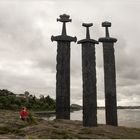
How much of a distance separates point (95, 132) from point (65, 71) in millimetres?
5064

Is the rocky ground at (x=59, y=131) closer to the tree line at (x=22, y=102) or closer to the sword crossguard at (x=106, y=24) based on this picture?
the sword crossguard at (x=106, y=24)

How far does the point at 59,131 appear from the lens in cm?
1775

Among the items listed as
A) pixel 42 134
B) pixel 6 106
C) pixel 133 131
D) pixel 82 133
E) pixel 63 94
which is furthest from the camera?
pixel 6 106

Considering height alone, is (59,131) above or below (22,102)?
below

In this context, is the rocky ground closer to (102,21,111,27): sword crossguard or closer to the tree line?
(102,21,111,27): sword crossguard

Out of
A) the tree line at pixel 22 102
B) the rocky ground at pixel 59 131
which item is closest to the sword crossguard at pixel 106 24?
the rocky ground at pixel 59 131

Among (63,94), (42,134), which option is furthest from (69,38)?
(42,134)

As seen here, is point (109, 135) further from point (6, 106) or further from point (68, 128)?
point (6, 106)

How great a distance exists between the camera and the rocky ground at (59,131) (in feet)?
56.2

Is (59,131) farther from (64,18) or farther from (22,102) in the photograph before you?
(22,102)

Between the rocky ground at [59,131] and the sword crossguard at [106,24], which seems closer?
the rocky ground at [59,131]

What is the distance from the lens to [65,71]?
2253cm

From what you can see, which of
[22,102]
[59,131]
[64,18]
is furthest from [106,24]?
[22,102]

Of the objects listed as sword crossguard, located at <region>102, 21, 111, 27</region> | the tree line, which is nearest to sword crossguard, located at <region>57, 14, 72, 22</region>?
sword crossguard, located at <region>102, 21, 111, 27</region>
